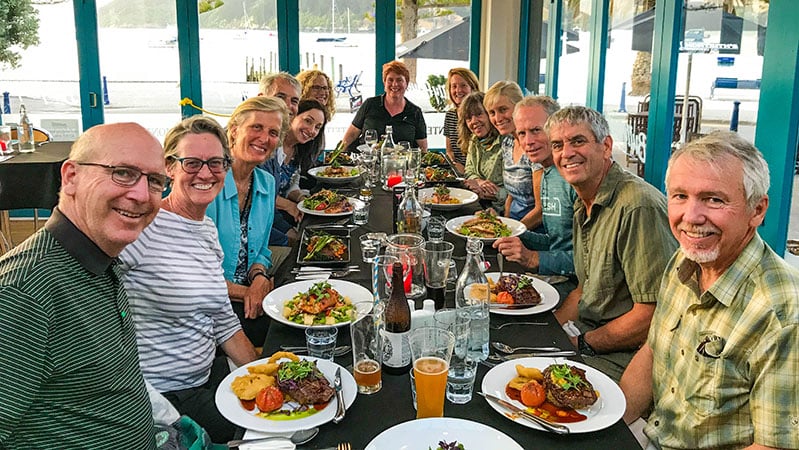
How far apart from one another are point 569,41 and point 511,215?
6.26ft

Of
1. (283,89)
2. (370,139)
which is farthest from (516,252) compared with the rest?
(370,139)

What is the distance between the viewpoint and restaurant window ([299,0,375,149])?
22.0 ft

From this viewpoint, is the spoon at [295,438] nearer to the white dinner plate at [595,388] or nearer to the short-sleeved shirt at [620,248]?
the white dinner plate at [595,388]

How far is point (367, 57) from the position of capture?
22.6ft

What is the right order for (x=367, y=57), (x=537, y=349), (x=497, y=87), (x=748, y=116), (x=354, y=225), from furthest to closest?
(x=367, y=57) < (x=497, y=87) < (x=354, y=225) < (x=748, y=116) < (x=537, y=349)

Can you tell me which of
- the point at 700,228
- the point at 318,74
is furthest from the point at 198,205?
the point at 318,74

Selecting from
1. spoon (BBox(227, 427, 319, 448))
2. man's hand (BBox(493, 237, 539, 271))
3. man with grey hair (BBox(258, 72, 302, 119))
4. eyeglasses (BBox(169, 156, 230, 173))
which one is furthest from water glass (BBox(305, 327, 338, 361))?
man with grey hair (BBox(258, 72, 302, 119))

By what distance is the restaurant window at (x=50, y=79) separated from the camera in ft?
20.4

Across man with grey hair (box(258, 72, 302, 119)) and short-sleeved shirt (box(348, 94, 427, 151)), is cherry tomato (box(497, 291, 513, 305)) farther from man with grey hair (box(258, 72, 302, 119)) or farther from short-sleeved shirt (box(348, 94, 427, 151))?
short-sleeved shirt (box(348, 94, 427, 151))

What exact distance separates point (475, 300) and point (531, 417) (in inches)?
17.4

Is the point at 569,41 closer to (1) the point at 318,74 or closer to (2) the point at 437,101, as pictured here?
(1) the point at 318,74

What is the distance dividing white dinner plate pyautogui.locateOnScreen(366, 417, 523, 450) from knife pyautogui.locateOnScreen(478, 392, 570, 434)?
10cm

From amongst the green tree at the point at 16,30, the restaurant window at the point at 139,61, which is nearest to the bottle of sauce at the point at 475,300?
the restaurant window at the point at 139,61

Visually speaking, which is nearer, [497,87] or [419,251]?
[419,251]
